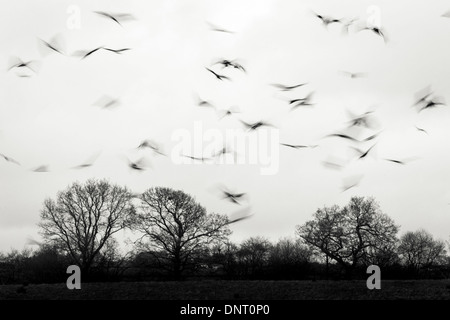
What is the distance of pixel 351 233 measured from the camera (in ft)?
213

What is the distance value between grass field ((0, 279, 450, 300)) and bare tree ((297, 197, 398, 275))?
81.6ft

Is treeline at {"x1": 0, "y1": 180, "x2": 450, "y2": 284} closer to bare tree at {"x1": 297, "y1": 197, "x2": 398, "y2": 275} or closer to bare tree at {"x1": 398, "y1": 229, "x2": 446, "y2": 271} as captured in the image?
bare tree at {"x1": 297, "y1": 197, "x2": 398, "y2": 275}

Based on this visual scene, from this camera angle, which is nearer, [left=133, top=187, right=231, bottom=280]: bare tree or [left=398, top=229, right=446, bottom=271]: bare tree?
[left=133, top=187, right=231, bottom=280]: bare tree

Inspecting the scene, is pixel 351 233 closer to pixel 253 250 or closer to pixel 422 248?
pixel 253 250

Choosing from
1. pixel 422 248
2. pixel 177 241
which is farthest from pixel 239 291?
pixel 422 248

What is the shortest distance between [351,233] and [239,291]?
3243cm

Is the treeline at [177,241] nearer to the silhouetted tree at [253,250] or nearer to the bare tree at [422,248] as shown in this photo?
the silhouetted tree at [253,250]

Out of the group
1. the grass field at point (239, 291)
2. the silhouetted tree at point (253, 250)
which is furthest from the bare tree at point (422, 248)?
the grass field at point (239, 291)

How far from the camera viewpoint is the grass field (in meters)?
34.3

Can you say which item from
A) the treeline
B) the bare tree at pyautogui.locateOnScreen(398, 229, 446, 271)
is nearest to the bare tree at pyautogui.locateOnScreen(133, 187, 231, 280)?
the treeline

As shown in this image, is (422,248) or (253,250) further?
(422,248)

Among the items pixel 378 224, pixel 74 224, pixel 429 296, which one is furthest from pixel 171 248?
pixel 429 296

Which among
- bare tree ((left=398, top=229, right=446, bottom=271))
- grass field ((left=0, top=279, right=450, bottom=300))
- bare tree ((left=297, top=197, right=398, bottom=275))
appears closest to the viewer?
grass field ((left=0, top=279, right=450, bottom=300))
